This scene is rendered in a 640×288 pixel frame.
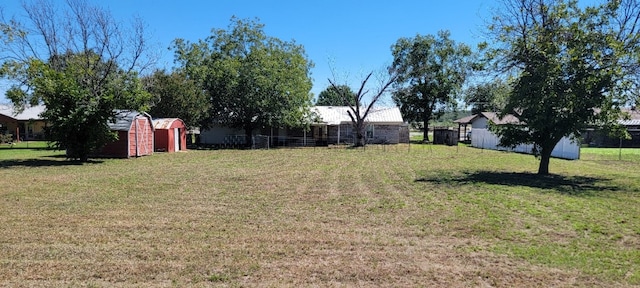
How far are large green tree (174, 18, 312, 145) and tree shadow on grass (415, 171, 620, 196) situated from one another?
21.0 meters

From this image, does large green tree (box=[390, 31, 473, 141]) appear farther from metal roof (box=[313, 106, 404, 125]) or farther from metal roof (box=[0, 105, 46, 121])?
metal roof (box=[0, 105, 46, 121])

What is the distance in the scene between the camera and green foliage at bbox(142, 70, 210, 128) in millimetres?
34062

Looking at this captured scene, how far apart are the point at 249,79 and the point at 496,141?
20.3m

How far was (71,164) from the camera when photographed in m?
19.0

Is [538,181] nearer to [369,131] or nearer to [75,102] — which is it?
[75,102]

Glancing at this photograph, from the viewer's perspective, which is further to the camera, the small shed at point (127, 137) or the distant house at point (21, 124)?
the distant house at point (21, 124)

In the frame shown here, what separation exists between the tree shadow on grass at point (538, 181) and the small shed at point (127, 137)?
54.6 feet

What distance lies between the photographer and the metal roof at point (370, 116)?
1569 inches

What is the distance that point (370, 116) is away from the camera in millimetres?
40656

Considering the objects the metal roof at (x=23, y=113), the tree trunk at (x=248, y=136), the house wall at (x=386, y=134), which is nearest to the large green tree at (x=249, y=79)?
the tree trunk at (x=248, y=136)

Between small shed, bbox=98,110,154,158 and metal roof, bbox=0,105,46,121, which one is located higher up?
metal roof, bbox=0,105,46,121

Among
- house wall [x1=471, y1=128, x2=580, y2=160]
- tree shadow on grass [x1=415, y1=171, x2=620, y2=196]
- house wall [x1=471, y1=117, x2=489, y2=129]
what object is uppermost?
house wall [x1=471, y1=117, x2=489, y2=129]

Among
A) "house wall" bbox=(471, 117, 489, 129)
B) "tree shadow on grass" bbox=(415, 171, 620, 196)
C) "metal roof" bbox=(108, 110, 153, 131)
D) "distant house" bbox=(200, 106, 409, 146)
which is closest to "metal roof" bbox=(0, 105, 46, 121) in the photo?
"distant house" bbox=(200, 106, 409, 146)

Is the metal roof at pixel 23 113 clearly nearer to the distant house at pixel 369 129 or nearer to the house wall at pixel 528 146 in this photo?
the distant house at pixel 369 129
